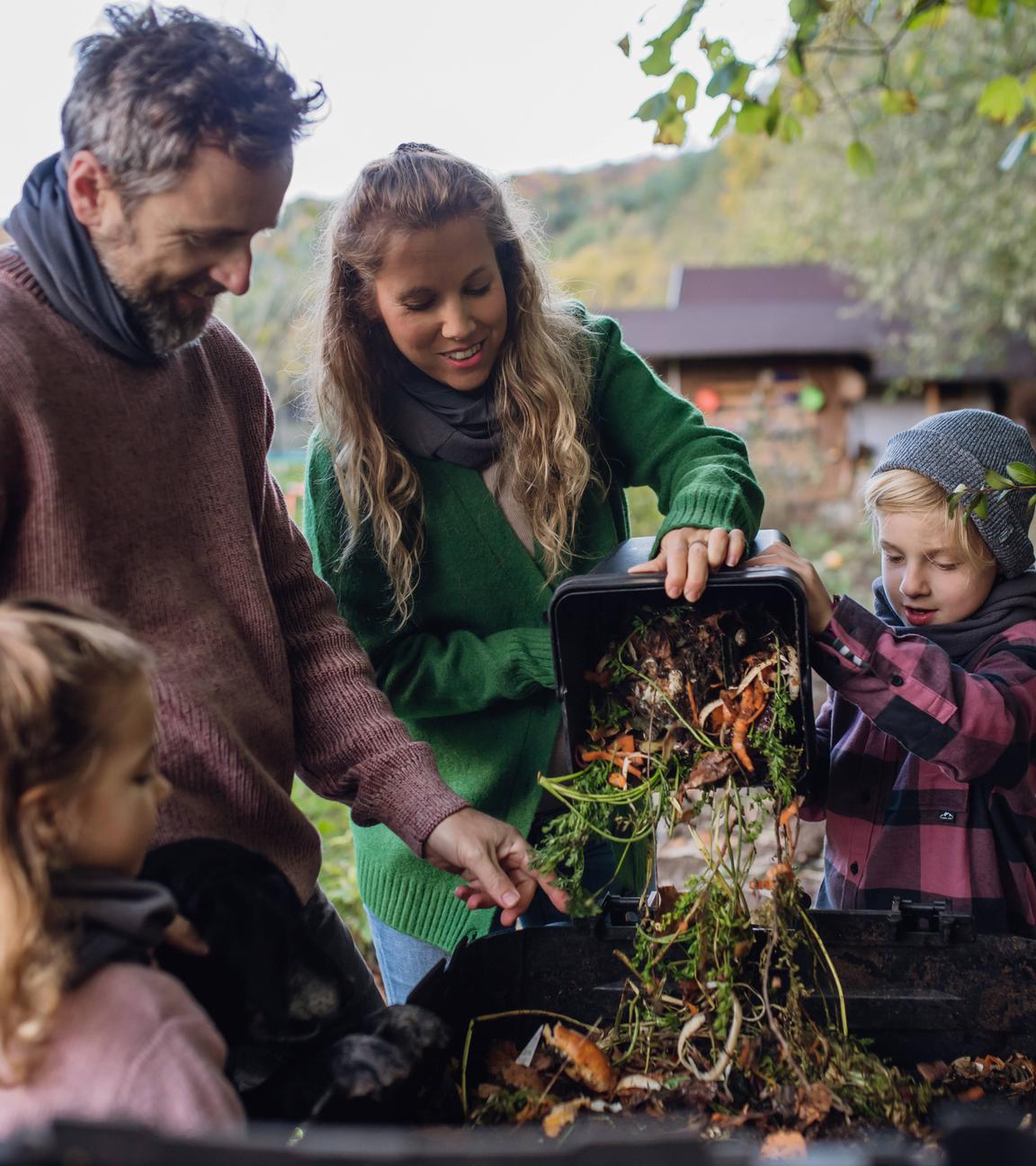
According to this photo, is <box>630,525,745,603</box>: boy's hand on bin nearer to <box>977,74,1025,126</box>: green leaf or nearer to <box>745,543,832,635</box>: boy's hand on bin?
<box>745,543,832,635</box>: boy's hand on bin

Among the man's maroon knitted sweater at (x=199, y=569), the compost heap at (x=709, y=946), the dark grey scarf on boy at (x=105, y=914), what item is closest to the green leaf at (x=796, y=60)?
the compost heap at (x=709, y=946)

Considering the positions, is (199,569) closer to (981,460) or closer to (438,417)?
(438,417)

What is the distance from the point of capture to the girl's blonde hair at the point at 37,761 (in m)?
1.21

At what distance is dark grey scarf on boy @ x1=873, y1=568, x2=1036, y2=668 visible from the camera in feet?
8.03

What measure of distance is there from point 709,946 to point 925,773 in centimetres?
68

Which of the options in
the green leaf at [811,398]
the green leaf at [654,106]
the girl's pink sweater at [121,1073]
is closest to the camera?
the girl's pink sweater at [121,1073]

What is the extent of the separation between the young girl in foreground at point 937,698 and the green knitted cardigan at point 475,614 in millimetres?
359

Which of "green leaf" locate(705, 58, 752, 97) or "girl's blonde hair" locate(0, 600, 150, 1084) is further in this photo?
"green leaf" locate(705, 58, 752, 97)

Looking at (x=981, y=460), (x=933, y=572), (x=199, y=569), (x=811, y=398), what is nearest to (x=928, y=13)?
(x=981, y=460)

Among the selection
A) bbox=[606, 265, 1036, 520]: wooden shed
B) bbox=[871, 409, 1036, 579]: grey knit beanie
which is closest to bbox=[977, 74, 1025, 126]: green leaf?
bbox=[871, 409, 1036, 579]: grey knit beanie

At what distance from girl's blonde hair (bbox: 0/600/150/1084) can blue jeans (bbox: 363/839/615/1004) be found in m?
1.39

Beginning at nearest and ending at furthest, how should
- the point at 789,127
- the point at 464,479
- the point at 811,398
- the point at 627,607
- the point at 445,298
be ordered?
the point at 627,607 → the point at 445,298 → the point at 464,479 → the point at 789,127 → the point at 811,398

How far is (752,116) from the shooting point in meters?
2.59

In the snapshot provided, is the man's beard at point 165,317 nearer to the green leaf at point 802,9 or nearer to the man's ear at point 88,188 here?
the man's ear at point 88,188
